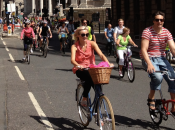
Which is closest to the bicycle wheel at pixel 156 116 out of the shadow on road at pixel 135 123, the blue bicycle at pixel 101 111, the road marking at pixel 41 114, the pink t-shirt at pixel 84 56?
the shadow on road at pixel 135 123

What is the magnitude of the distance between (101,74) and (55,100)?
397cm

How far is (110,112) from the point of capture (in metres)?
5.81

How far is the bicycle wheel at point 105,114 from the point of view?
584 cm

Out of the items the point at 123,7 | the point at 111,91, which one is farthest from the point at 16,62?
the point at 123,7

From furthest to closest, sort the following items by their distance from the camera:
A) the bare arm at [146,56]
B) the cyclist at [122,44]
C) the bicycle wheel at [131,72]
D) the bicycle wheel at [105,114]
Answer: the cyclist at [122,44]
the bicycle wheel at [131,72]
the bare arm at [146,56]
the bicycle wheel at [105,114]

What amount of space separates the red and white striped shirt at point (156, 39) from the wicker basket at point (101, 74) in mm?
1177

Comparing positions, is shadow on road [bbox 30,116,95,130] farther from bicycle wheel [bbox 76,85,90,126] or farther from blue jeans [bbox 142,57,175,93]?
blue jeans [bbox 142,57,175,93]

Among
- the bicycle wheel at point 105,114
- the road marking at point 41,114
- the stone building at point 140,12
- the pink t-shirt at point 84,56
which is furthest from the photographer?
the stone building at point 140,12

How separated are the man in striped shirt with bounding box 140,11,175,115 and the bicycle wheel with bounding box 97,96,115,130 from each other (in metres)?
0.92

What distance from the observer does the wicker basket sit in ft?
A: 19.2

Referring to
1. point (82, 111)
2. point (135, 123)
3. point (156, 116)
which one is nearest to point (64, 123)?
point (82, 111)

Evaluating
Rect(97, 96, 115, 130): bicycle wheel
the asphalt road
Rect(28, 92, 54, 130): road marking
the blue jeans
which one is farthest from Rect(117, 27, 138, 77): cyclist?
Rect(97, 96, 115, 130): bicycle wheel

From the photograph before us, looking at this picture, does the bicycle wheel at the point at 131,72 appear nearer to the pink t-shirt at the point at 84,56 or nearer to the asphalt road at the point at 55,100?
the asphalt road at the point at 55,100

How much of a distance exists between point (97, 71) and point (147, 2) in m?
29.5
